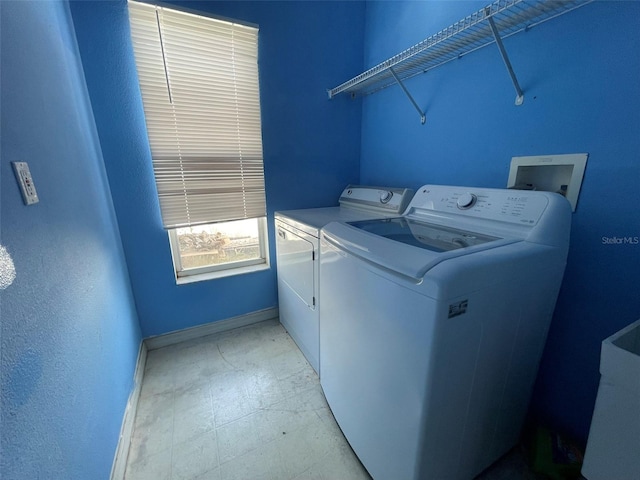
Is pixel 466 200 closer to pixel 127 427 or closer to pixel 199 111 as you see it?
pixel 199 111

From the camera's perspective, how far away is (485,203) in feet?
4.05

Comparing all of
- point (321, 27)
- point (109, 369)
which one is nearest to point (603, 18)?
point (321, 27)

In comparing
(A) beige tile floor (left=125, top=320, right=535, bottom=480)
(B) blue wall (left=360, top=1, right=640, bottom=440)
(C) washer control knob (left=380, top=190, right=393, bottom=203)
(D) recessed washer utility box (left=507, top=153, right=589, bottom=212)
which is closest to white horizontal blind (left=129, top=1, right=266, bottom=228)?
(C) washer control knob (left=380, top=190, right=393, bottom=203)

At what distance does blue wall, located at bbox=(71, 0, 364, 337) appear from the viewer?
5.35 feet

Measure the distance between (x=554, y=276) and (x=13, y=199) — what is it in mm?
1882

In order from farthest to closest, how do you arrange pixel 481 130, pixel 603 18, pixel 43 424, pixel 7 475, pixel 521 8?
pixel 481 130
pixel 521 8
pixel 603 18
pixel 43 424
pixel 7 475

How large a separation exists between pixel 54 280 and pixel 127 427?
3.37 feet

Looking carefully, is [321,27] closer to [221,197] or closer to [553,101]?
[221,197]

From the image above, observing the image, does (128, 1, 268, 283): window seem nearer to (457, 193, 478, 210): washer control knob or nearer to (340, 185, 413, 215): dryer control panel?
(340, 185, 413, 215): dryer control panel

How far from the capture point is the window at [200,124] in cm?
170

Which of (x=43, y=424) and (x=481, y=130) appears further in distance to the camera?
(x=481, y=130)

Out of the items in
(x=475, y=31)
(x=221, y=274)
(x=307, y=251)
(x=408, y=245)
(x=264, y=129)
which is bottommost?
(x=221, y=274)

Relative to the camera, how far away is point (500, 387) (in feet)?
3.50

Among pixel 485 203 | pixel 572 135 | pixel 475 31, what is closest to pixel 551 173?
pixel 572 135
